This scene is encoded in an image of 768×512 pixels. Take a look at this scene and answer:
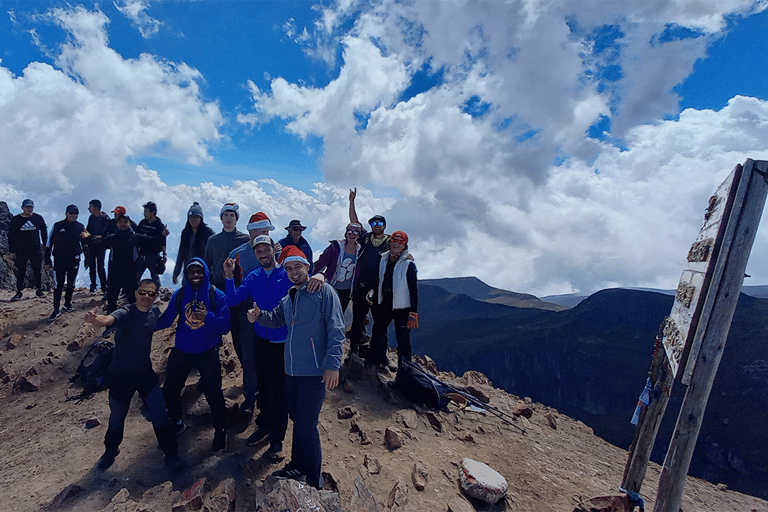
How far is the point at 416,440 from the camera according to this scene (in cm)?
603

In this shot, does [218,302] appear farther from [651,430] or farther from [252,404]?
[651,430]

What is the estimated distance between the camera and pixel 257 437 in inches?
203

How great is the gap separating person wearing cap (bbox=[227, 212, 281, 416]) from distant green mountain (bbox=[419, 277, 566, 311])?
341 ft

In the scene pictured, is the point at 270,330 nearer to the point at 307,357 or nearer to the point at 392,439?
the point at 307,357

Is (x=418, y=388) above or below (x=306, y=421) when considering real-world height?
below

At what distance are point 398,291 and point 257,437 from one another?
3.29 m

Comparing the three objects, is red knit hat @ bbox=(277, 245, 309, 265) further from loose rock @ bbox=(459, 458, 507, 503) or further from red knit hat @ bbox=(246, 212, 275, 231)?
loose rock @ bbox=(459, 458, 507, 503)

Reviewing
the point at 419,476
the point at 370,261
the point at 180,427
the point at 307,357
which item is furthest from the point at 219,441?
the point at 370,261

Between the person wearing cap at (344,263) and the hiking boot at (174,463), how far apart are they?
344 cm

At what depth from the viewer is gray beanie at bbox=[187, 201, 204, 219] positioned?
23.3 feet

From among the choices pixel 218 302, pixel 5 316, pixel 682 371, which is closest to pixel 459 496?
pixel 682 371

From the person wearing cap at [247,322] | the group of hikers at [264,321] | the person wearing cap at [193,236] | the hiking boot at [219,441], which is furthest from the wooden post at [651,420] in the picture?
the person wearing cap at [193,236]

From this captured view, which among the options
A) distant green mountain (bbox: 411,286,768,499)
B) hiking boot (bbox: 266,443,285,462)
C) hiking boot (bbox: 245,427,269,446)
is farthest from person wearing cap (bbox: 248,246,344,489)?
distant green mountain (bbox: 411,286,768,499)

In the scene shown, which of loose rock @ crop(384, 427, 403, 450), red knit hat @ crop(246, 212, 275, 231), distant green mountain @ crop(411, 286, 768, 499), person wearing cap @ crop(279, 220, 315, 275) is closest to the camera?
red knit hat @ crop(246, 212, 275, 231)
